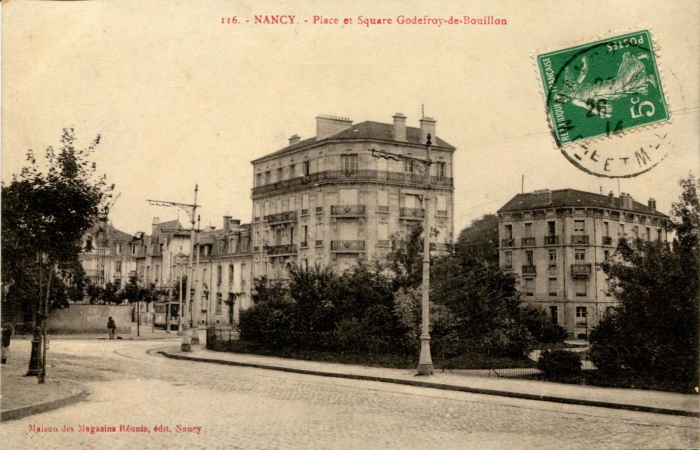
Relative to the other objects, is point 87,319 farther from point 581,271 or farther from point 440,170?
point 581,271

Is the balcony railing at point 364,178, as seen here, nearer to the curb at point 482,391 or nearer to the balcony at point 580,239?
the balcony at point 580,239

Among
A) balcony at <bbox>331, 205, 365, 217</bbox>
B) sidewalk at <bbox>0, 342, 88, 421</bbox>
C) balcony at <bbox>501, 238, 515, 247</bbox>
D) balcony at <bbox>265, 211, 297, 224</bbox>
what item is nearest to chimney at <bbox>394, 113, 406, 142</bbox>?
balcony at <bbox>331, 205, 365, 217</bbox>

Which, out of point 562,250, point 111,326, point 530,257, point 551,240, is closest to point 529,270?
point 530,257

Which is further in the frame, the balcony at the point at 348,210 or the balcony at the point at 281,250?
the balcony at the point at 281,250

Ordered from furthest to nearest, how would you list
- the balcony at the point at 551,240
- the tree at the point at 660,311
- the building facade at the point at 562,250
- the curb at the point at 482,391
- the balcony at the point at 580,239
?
the balcony at the point at 551,240 → the balcony at the point at 580,239 → the building facade at the point at 562,250 → the tree at the point at 660,311 → the curb at the point at 482,391

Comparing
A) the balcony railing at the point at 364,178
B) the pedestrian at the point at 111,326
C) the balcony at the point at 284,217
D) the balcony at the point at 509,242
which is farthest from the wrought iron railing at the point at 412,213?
the pedestrian at the point at 111,326

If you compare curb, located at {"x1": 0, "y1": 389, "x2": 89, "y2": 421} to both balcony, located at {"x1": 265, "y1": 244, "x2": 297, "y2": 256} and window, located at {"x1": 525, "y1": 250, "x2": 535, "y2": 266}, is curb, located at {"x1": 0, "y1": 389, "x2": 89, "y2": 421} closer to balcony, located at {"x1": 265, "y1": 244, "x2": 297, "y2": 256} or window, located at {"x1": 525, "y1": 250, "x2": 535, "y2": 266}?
balcony, located at {"x1": 265, "y1": 244, "x2": 297, "y2": 256}
